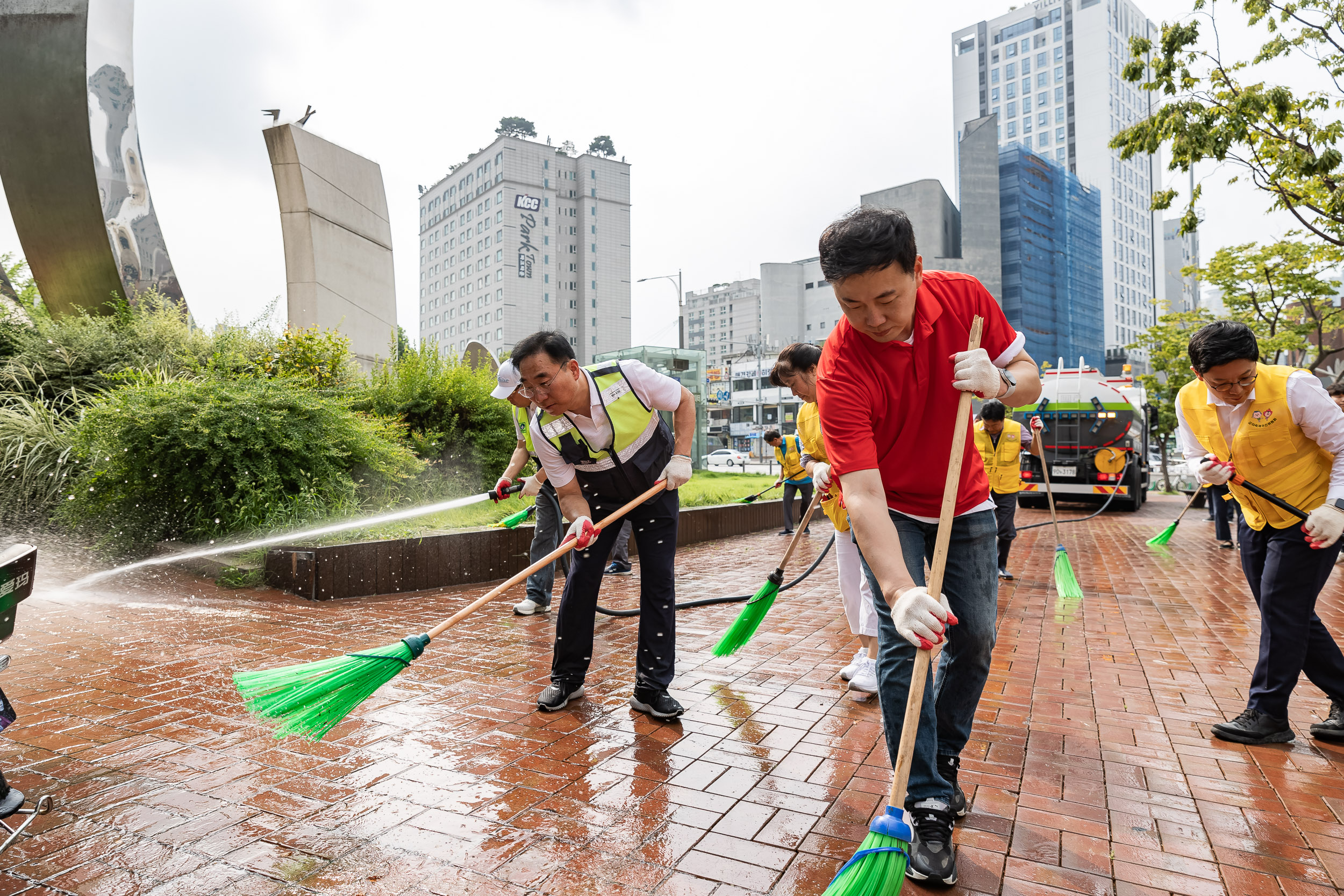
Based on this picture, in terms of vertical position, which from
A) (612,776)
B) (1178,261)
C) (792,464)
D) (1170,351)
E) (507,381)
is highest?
(1178,261)

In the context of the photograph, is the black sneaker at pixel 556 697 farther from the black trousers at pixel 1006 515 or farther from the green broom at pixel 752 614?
the black trousers at pixel 1006 515

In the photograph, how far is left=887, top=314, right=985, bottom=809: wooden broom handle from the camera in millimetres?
1963

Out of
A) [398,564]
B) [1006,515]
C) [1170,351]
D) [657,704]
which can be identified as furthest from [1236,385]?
[1170,351]

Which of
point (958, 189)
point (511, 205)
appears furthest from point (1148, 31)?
point (511, 205)

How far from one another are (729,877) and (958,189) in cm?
6569

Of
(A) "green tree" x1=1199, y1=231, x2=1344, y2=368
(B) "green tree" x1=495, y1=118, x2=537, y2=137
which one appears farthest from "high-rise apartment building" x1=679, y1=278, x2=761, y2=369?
(A) "green tree" x1=1199, y1=231, x2=1344, y2=368

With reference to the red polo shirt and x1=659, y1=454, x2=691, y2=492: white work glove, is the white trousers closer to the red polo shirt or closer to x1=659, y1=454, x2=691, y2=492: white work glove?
x1=659, y1=454, x2=691, y2=492: white work glove

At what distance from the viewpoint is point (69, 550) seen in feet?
22.4

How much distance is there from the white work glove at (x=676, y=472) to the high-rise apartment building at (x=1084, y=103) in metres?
83.7

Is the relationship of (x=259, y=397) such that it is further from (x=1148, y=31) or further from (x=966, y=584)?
(x=1148, y=31)

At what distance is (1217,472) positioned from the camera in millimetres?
3367

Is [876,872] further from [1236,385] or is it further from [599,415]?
[1236,385]

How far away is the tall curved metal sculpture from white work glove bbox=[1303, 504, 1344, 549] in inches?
532

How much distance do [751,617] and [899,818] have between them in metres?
2.30
